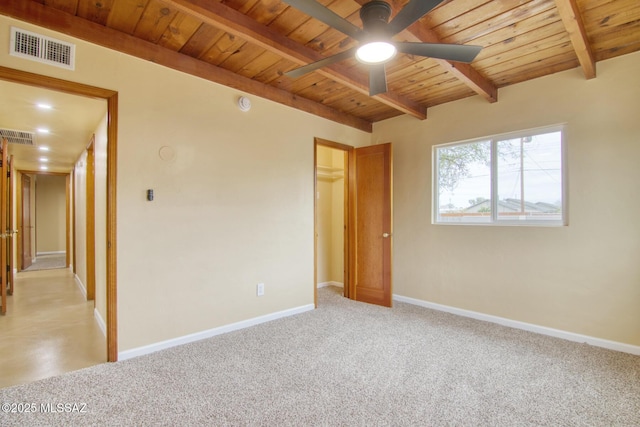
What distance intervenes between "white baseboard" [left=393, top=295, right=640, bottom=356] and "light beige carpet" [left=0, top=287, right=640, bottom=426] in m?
0.09

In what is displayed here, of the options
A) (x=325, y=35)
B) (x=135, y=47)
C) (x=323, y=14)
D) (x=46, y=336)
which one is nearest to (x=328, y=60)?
(x=323, y=14)

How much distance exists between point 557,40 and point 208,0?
2.71m

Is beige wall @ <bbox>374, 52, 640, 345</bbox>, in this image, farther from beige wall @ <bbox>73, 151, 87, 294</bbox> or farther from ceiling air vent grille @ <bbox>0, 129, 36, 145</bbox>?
ceiling air vent grille @ <bbox>0, 129, 36, 145</bbox>

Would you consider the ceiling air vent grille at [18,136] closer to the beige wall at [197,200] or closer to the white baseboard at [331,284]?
the beige wall at [197,200]

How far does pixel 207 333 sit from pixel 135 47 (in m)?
2.60

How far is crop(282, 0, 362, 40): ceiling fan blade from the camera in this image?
4.69 ft

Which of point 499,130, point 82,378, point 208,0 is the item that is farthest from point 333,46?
point 82,378

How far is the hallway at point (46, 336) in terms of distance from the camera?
2.30m

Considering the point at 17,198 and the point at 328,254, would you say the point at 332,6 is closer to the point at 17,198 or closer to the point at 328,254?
the point at 328,254

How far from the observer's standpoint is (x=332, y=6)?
2.04 metres

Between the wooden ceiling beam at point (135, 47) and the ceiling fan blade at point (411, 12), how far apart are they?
1936mm

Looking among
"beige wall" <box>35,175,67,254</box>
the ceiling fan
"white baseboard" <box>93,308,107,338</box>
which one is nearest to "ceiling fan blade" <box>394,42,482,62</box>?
the ceiling fan

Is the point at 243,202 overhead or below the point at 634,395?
overhead

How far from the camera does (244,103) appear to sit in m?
3.13
